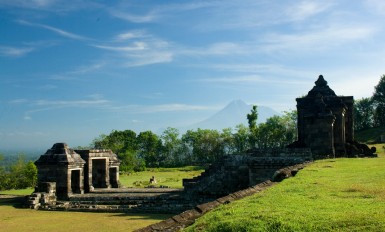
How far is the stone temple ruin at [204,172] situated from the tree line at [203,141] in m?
40.4

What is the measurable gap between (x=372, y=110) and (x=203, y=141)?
31420mm

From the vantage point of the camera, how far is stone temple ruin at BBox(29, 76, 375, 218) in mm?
19484

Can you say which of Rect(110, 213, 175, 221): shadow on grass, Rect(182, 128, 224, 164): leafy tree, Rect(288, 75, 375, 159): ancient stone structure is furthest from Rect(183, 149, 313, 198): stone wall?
Rect(182, 128, 224, 164): leafy tree

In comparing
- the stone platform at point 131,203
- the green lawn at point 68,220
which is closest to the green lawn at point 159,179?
the stone platform at point 131,203

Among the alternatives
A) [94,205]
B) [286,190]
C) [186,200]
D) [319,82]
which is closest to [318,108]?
[319,82]

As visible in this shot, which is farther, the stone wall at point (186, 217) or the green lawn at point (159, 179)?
the green lawn at point (159, 179)

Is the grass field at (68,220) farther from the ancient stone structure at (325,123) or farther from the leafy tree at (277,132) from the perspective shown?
the leafy tree at (277,132)

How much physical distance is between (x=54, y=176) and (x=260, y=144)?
175 feet

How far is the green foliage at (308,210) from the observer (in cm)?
577

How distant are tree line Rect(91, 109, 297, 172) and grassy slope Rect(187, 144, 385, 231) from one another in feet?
190

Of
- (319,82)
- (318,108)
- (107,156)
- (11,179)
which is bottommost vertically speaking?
(11,179)

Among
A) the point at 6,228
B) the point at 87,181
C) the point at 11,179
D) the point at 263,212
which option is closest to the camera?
the point at 263,212

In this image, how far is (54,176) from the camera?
22.7 metres

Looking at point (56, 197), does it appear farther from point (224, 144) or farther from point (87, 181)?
point (224, 144)
